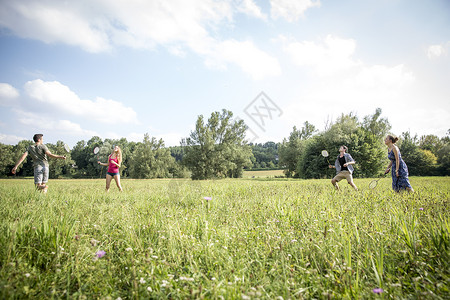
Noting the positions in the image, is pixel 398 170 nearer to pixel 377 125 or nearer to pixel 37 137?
pixel 37 137

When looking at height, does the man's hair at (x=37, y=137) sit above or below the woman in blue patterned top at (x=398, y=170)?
above

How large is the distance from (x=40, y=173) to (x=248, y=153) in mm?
45481

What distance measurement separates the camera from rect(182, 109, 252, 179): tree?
41656mm

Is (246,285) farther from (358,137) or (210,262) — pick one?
(358,137)

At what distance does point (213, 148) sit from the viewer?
4216 centimetres

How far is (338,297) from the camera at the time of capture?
5.46ft

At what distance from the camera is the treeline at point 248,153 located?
36.0 m

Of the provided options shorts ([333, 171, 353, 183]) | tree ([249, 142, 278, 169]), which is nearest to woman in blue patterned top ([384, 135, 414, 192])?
shorts ([333, 171, 353, 183])

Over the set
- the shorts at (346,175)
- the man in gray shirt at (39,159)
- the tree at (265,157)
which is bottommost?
the shorts at (346,175)

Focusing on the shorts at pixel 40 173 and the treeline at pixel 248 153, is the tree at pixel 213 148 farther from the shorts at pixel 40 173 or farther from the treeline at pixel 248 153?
the shorts at pixel 40 173

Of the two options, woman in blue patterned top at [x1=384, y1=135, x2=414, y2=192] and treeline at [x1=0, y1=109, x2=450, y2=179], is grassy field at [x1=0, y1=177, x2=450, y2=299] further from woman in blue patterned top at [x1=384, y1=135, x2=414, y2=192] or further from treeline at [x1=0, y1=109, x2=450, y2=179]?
treeline at [x1=0, y1=109, x2=450, y2=179]

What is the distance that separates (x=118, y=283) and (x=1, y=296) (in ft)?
2.64

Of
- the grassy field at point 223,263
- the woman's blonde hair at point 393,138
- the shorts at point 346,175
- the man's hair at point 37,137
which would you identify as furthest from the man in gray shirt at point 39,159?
the woman's blonde hair at point 393,138

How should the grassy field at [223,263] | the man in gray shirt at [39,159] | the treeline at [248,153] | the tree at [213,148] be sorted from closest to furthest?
1. the grassy field at [223,263]
2. the man in gray shirt at [39,159]
3. the treeline at [248,153]
4. the tree at [213,148]
